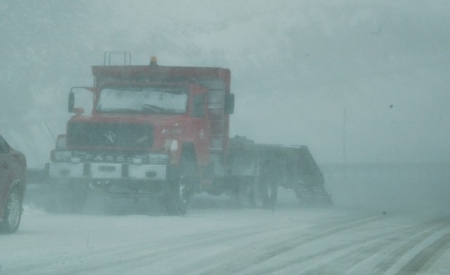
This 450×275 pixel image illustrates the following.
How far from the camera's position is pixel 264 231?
14273 mm

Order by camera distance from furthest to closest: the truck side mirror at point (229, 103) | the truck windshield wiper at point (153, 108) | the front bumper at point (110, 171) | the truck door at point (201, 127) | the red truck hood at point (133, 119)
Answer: the truck side mirror at point (229, 103)
the truck door at point (201, 127)
the truck windshield wiper at point (153, 108)
the red truck hood at point (133, 119)
the front bumper at point (110, 171)

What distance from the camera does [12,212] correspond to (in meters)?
13.3

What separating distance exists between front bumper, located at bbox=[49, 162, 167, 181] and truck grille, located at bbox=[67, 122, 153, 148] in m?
0.43

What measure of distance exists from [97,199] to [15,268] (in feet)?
36.2

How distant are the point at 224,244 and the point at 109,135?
18.2 feet

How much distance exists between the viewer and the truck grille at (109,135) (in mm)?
16984

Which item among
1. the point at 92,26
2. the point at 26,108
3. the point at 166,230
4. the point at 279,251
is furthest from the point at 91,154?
the point at 92,26

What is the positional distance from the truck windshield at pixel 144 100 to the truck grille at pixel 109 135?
86cm

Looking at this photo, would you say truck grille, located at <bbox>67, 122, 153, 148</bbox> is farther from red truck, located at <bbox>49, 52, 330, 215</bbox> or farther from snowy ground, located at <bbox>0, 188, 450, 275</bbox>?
snowy ground, located at <bbox>0, 188, 450, 275</bbox>

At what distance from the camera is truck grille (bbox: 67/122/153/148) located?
17.0 m

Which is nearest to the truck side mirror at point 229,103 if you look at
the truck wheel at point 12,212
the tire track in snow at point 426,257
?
the truck wheel at point 12,212

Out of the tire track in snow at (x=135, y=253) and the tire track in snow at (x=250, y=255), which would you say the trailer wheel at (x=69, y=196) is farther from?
the tire track in snow at (x=250, y=255)

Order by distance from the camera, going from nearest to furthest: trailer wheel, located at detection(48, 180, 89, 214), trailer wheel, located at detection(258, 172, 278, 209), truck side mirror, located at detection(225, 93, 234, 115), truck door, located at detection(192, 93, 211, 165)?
trailer wheel, located at detection(48, 180, 89, 214)
truck door, located at detection(192, 93, 211, 165)
truck side mirror, located at detection(225, 93, 234, 115)
trailer wheel, located at detection(258, 172, 278, 209)

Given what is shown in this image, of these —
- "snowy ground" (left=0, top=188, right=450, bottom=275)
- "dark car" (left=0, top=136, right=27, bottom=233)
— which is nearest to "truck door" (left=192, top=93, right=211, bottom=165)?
"snowy ground" (left=0, top=188, right=450, bottom=275)
